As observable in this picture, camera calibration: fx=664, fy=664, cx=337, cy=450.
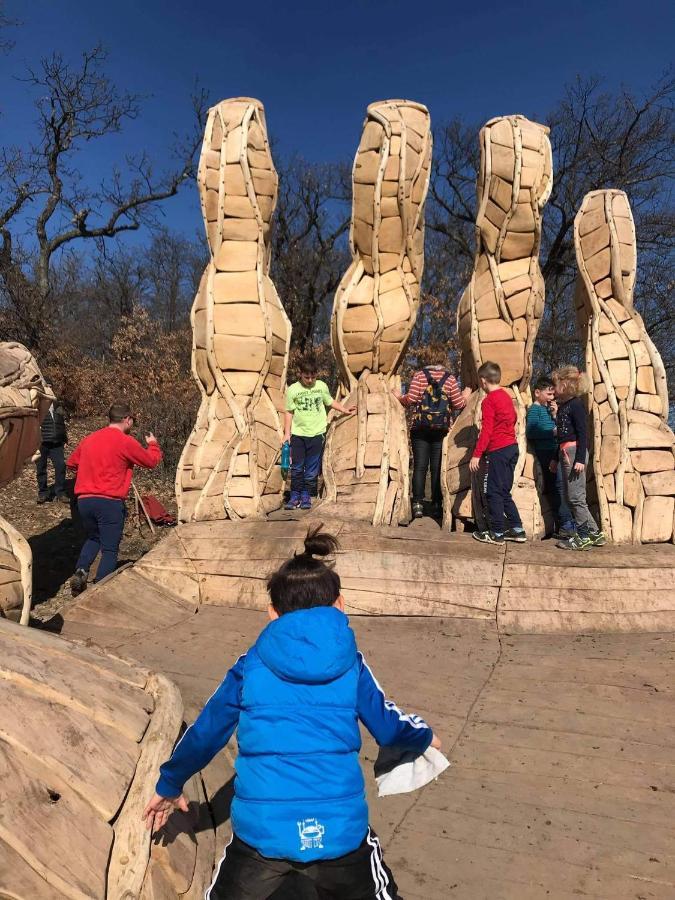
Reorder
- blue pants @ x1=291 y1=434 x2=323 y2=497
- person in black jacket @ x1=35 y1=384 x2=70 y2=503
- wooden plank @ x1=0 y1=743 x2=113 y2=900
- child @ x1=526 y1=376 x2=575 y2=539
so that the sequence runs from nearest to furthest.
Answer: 1. wooden plank @ x1=0 y1=743 x2=113 y2=900
2. child @ x1=526 y1=376 x2=575 y2=539
3. blue pants @ x1=291 y1=434 x2=323 y2=497
4. person in black jacket @ x1=35 y1=384 x2=70 y2=503

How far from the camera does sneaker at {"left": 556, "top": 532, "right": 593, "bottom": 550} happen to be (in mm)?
4898

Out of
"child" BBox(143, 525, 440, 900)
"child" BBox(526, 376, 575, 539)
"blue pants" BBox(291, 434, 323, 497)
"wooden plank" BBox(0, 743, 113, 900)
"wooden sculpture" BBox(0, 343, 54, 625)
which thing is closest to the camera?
"child" BBox(143, 525, 440, 900)

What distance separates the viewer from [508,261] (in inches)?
241

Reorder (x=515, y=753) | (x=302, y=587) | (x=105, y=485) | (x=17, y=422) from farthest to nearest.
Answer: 1. (x=105, y=485)
2. (x=17, y=422)
3. (x=515, y=753)
4. (x=302, y=587)

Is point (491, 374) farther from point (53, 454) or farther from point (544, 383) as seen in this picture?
point (53, 454)

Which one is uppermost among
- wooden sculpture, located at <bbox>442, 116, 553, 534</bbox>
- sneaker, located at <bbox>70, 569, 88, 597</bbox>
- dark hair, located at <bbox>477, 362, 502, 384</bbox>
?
wooden sculpture, located at <bbox>442, 116, 553, 534</bbox>

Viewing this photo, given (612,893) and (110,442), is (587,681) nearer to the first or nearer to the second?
(612,893)

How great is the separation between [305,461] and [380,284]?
6.07 feet

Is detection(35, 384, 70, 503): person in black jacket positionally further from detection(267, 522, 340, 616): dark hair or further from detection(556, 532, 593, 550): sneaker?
detection(267, 522, 340, 616): dark hair

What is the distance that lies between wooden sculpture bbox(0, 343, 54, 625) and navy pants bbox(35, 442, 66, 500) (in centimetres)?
380

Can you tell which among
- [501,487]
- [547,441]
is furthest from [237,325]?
[547,441]

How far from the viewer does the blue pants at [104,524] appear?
5141mm

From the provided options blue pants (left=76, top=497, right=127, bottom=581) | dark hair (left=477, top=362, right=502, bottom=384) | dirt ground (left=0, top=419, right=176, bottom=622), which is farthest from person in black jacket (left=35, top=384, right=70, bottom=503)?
dark hair (left=477, top=362, right=502, bottom=384)

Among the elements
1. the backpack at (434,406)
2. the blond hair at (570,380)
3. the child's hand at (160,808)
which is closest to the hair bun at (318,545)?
the child's hand at (160,808)
